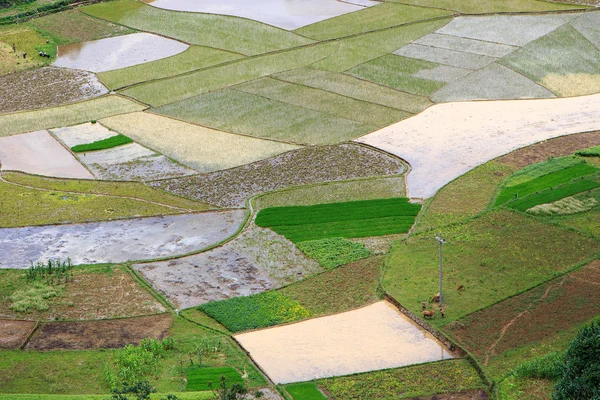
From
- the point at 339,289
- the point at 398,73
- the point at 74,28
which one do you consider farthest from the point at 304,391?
the point at 74,28

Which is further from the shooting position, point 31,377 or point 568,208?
point 568,208

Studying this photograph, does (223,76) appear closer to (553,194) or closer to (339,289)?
(553,194)

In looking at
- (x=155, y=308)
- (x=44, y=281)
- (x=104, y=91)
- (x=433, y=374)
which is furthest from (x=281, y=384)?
(x=104, y=91)

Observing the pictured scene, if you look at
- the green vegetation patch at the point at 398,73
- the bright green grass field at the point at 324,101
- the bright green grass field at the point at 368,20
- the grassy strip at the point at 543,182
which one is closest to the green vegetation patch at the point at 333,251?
the grassy strip at the point at 543,182

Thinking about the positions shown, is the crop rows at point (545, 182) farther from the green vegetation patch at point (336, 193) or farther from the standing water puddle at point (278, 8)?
the standing water puddle at point (278, 8)

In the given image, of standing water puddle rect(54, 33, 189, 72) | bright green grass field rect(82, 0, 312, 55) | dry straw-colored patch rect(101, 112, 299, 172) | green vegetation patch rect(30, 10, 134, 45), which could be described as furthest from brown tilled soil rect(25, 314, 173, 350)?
green vegetation patch rect(30, 10, 134, 45)

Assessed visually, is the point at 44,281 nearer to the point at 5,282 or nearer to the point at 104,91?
the point at 5,282

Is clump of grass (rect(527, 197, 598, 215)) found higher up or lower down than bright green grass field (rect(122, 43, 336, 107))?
higher up

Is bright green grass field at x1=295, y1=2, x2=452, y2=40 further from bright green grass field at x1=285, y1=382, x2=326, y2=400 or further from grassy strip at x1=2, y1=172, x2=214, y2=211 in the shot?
bright green grass field at x1=285, y1=382, x2=326, y2=400
